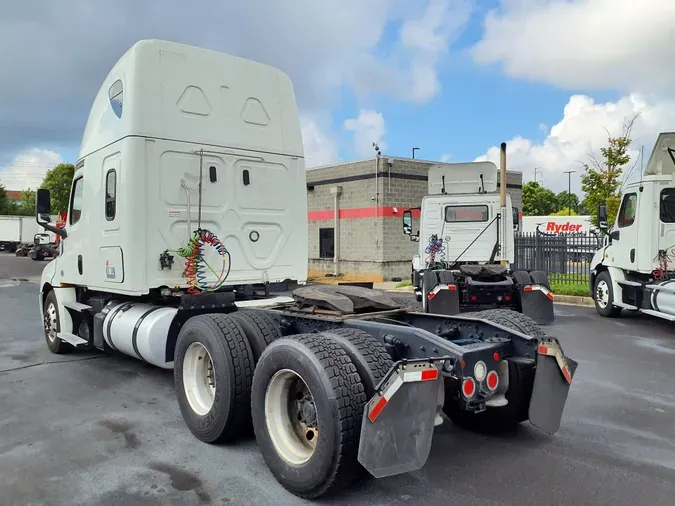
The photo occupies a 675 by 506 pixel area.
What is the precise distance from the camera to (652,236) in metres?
10.5

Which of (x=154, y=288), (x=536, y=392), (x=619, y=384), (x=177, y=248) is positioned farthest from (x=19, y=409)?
(x=619, y=384)

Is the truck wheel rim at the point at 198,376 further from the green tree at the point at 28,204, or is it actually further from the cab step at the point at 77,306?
the green tree at the point at 28,204

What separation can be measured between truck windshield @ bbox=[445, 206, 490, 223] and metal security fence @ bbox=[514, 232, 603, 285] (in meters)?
5.33

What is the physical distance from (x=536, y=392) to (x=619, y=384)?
3.20m

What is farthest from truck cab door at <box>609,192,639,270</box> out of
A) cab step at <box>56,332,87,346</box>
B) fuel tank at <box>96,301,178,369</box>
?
cab step at <box>56,332,87,346</box>

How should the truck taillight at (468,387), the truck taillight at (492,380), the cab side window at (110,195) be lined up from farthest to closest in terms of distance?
the cab side window at (110,195)
the truck taillight at (492,380)
the truck taillight at (468,387)

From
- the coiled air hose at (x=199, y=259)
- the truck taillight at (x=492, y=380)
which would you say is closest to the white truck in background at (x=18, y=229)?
the coiled air hose at (x=199, y=259)

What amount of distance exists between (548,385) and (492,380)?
442 millimetres

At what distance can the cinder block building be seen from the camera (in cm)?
2192

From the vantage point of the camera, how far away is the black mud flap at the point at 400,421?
10.8 ft

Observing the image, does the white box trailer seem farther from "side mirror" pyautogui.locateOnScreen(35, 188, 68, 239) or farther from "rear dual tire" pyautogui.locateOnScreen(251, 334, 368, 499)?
"rear dual tire" pyautogui.locateOnScreen(251, 334, 368, 499)

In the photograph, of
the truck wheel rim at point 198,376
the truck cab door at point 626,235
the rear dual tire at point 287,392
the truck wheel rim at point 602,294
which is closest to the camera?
the rear dual tire at point 287,392

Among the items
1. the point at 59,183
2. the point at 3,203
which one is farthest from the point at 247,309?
the point at 3,203

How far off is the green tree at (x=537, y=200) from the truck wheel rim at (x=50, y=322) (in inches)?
2614
